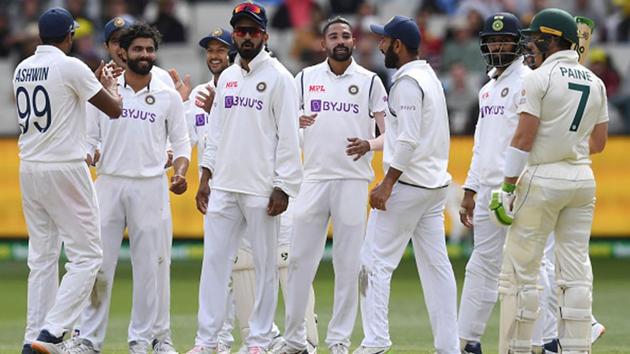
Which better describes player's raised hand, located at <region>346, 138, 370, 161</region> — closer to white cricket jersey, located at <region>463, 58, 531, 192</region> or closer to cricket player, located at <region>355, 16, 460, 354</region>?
cricket player, located at <region>355, 16, 460, 354</region>

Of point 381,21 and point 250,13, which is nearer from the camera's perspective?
point 250,13

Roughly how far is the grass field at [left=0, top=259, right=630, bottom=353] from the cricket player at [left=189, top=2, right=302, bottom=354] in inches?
55.4

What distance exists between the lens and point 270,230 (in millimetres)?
10000

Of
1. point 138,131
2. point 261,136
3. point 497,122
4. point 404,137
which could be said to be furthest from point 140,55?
point 497,122

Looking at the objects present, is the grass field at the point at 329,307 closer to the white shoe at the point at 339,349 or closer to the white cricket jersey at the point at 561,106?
the white shoe at the point at 339,349

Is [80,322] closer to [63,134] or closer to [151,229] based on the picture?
[151,229]

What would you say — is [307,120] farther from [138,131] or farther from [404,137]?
[138,131]

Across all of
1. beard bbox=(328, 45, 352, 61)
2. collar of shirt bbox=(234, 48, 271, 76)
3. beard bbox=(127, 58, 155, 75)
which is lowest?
beard bbox=(127, 58, 155, 75)

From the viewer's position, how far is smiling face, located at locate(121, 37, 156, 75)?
10.4 m

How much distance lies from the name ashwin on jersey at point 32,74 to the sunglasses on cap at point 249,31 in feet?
4.53

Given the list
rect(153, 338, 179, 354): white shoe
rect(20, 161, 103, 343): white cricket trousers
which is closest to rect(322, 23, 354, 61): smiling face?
rect(20, 161, 103, 343): white cricket trousers

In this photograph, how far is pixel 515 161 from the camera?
8.99 m

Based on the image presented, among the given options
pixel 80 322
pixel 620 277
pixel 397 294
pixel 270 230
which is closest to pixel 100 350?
pixel 80 322

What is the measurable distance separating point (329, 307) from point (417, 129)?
5.30m
